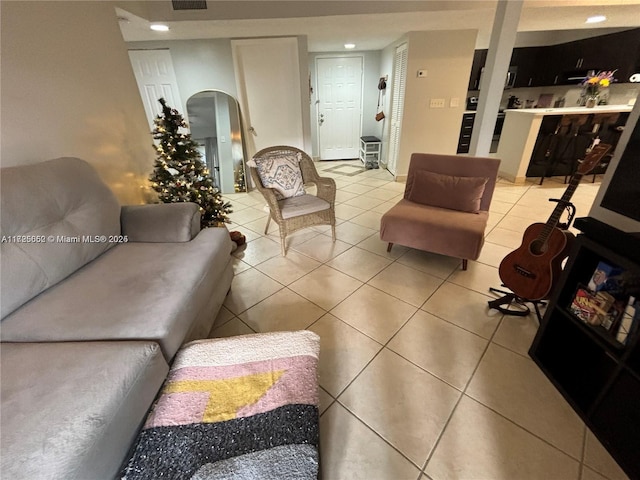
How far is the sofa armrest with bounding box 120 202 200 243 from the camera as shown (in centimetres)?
167

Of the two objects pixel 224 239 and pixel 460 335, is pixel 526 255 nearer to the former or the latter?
pixel 460 335

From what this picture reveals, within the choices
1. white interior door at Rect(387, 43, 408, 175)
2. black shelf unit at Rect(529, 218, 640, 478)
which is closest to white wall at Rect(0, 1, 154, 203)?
black shelf unit at Rect(529, 218, 640, 478)

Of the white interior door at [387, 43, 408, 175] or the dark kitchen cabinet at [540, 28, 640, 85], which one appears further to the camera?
the dark kitchen cabinet at [540, 28, 640, 85]

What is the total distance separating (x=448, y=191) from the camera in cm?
222

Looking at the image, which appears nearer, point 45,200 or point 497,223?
point 45,200

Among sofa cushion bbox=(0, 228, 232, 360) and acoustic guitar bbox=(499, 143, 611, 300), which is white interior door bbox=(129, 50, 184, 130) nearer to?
sofa cushion bbox=(0, 228, 232, 360)

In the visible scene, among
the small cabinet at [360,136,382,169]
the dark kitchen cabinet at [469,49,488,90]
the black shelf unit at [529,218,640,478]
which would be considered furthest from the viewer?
the dark kitchen cabinet at [469,49,488,90]

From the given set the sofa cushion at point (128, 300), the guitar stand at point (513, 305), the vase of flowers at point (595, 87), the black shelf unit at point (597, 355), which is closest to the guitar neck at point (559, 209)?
the black shelf unit at point (597, 355)

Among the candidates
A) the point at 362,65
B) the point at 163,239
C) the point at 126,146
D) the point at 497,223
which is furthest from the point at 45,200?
the point at 362,65

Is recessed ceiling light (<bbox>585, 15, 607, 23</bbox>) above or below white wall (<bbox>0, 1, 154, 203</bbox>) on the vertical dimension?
above

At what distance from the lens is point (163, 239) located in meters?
1.67

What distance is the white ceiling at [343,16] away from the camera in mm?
2551

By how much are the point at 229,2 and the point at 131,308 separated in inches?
116

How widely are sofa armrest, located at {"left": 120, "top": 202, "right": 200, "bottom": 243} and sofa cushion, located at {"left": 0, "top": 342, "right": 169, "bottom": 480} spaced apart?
2.61 ft
